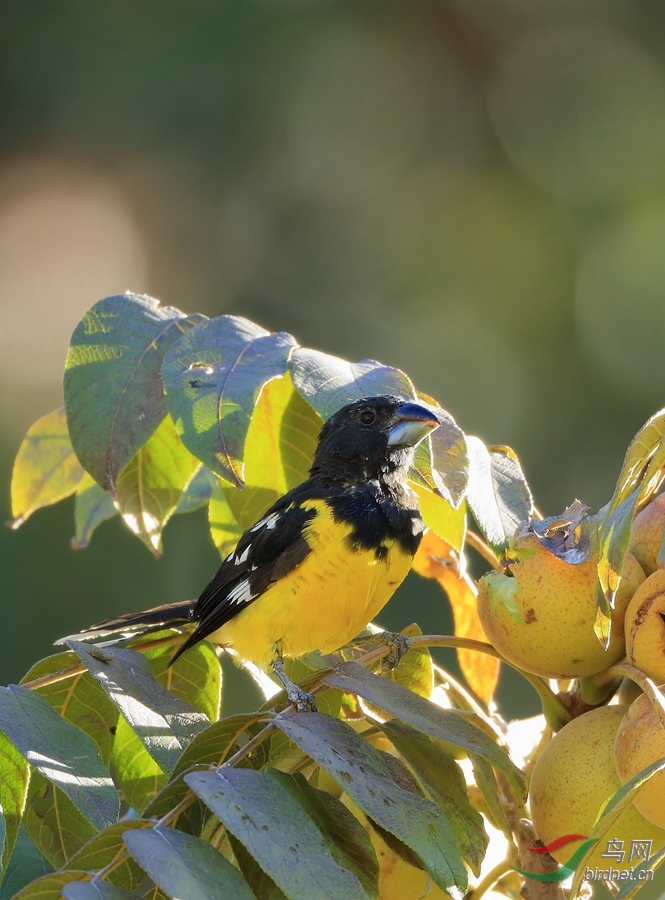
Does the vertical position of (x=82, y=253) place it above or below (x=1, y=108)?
below

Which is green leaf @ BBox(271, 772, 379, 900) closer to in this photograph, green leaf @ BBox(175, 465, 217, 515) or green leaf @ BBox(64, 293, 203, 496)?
green leaf @ BBox(64, 293, 203, 496)

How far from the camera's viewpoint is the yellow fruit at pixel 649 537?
175 centimetres

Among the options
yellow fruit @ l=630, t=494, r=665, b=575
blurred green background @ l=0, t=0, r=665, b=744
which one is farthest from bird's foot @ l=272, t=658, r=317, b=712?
blurred green background @ l=0, t=0, r=665, b=744

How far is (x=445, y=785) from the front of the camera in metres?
1.52

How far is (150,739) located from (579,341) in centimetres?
499

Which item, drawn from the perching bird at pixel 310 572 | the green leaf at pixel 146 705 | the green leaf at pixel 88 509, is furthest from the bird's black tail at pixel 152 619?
the green leaf at pixel 146 705

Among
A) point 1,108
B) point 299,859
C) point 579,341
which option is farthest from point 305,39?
point 299,859

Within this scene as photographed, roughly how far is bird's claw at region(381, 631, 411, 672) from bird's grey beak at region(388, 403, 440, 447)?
607 millimetres

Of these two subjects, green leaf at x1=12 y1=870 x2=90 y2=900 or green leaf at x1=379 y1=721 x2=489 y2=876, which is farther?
green leaf at x1=379 y1=721 x2=489 y2=876

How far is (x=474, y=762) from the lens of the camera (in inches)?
61.4

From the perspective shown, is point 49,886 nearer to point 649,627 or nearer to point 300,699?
point 300,699

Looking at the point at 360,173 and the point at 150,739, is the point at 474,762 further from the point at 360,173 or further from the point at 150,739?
the point at 360,173

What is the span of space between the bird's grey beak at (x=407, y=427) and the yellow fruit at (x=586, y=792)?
876 mm

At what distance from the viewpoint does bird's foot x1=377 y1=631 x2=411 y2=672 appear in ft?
6.02
